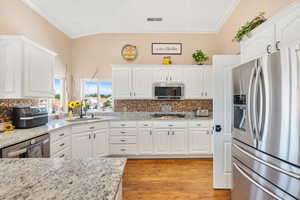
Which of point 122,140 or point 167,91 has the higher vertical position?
point 167,91

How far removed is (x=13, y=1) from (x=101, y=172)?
302 centimetres

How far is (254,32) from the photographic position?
173cm

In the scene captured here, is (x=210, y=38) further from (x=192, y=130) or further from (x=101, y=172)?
(x=101, y=172)

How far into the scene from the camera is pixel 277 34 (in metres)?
1.37

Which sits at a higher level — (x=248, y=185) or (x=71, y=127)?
(x=71, y=127)

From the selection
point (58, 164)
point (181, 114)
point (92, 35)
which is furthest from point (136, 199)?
point (92, 35)

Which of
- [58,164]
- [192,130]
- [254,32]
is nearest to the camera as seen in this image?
[58,164]

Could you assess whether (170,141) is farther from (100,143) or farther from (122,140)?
(100,143)

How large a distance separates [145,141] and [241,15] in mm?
3067

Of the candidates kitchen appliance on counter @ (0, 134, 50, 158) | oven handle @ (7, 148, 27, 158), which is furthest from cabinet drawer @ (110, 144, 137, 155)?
oven handle @ (7, 148, 27, 158)

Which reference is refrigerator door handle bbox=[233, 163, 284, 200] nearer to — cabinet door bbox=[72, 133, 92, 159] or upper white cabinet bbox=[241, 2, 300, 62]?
upper white cabinet bbox=[241, 2, 300, 62]

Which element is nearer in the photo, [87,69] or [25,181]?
[25,181]

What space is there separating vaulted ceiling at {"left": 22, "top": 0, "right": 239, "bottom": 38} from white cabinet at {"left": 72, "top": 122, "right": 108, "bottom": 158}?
7.09 ft

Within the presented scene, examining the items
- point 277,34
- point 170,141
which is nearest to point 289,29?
point 277,34
